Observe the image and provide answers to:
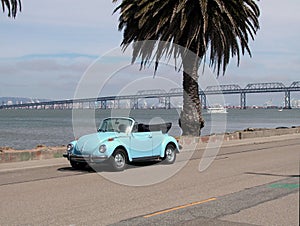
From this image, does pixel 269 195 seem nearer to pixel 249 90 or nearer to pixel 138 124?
pixel 138 124

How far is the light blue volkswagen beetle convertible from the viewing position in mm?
14391

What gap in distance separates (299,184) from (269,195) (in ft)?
5.51

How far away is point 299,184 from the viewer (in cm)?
1145

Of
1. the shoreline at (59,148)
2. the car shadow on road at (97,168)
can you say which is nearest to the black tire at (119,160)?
the car shadow on road at (97,168)

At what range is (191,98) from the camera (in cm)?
2788

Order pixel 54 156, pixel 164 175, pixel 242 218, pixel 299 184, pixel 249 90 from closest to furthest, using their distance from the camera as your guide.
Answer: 1. pixel 242 218
2. pixel 299 184
3. pixel 164 175
4. pixel 54 156
5. pixel 249 90

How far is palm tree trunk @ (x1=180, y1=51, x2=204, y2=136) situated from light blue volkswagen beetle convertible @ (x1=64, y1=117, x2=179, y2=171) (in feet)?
37.6

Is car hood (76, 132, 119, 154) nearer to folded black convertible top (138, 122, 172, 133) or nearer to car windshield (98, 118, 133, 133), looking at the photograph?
car windshield (98, 118, 133, 133)

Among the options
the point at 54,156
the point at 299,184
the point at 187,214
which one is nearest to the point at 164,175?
the point at 299,184

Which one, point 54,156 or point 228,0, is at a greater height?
point 228,0

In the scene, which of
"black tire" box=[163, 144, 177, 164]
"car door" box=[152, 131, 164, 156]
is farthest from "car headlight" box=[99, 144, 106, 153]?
"black tire" box=[163, 144, 177, 164]

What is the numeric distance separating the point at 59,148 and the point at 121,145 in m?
5.56

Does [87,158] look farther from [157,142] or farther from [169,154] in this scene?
[169,154]

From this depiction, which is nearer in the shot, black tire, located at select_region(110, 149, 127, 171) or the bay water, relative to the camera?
black tire, located at select_region(110, 149, 127, 171)
